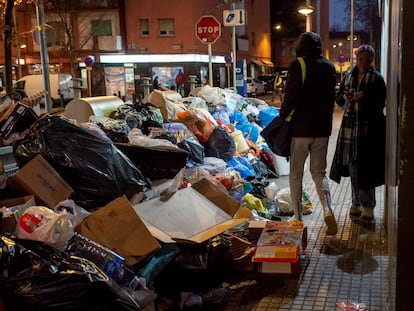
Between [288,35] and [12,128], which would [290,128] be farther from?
[288,35]

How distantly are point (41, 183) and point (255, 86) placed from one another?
37.7 metres

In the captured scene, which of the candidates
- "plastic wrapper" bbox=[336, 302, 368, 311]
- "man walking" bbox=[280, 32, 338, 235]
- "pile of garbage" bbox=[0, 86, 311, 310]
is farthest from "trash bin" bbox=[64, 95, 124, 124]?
"plastic wrapper" bbox=[336, 302, 368, 311]

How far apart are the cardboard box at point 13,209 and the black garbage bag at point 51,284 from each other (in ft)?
1.20

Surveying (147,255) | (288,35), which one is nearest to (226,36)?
(288,35)

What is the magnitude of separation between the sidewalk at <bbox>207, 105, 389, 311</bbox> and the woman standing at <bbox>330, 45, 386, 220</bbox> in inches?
21.0

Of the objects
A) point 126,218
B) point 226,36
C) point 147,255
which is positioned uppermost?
point 226,36

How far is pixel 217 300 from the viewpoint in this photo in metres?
3.79

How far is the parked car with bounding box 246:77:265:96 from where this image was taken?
3981 cm

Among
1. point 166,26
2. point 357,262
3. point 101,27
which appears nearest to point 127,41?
point 101,27

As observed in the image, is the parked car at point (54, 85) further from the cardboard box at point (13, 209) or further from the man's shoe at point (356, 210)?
the cardboard box at point (13, 209)

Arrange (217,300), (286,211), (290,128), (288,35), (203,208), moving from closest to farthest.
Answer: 1. (217,300)
2. (203,208)
3. (290,128)
4. (286,211)
5. (288,35)

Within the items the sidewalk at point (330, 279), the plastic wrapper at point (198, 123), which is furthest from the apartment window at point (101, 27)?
the sidewalk at point (330, 279)

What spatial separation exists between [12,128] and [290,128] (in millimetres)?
2660

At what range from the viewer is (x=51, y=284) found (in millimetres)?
2768
